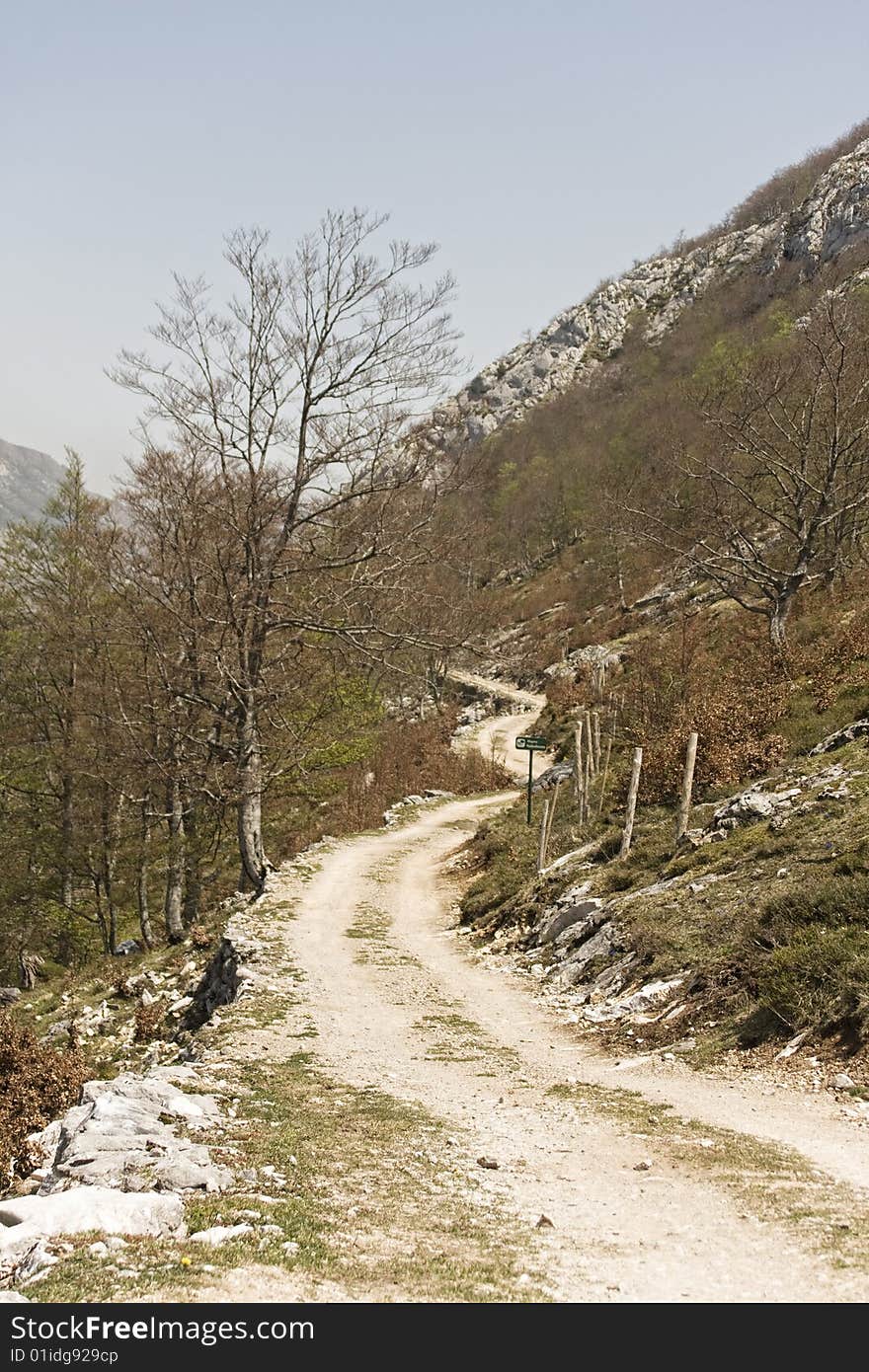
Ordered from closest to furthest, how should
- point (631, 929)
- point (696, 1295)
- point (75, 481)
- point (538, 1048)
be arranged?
1. point (696, 1295)
2. point (538, 1048)
3. point (631, 929)
4. point (75, 481)

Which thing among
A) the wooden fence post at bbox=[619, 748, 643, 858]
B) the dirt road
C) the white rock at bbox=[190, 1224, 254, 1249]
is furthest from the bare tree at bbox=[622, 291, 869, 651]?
the white rock at bbox=[190, 1224, 254, 1249]

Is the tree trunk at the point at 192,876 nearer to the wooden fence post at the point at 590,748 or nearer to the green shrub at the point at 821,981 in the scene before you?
the wooden fence post at the point at 590,748

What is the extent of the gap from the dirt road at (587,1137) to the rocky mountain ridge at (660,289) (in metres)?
99.1

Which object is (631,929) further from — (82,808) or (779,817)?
(82,808)

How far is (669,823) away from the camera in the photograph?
14852mm

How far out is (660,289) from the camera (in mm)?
146250

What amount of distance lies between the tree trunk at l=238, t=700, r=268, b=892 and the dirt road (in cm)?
498

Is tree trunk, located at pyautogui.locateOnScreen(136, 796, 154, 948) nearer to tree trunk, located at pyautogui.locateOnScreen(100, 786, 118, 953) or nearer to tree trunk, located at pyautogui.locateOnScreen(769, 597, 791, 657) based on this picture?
tree trunk, located at pyautogui.locateOnScreen(100, 786, 118, 953)

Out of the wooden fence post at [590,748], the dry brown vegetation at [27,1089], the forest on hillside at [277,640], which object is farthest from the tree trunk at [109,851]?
the dry brown vegetation at [27,1089]

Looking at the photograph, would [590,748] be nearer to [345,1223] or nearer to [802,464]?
[802,464]

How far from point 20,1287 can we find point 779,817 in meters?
11.0

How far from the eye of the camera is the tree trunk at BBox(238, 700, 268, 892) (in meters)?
17.9

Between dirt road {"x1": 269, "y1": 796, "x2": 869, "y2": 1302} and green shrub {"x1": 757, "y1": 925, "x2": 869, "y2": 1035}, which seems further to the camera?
green shrub {"x1": 757, "y1": 925, "x2": 869, "y2": 1035}

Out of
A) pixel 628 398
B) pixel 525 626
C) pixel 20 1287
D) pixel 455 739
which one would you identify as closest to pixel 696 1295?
pixel 20 1287
